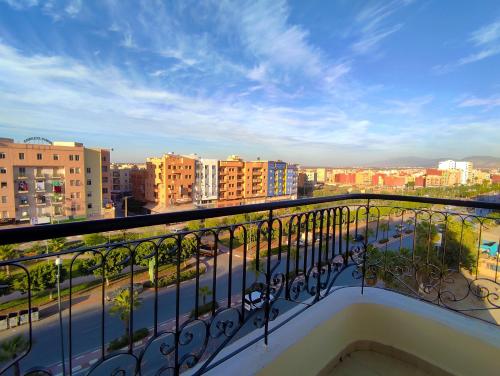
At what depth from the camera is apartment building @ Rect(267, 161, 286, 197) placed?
37312mm

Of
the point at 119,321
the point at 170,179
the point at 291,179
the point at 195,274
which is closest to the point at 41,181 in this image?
the point at 170,179

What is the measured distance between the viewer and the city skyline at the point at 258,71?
8633 mm

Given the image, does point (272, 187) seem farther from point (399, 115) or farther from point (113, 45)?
point (113, 45)

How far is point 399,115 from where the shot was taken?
19562 millimetres

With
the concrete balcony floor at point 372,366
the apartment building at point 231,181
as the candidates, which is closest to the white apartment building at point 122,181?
the apartment building at point 231,181

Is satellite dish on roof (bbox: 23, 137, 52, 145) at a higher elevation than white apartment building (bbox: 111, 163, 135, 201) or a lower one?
higher

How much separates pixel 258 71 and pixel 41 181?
18690 millimetres

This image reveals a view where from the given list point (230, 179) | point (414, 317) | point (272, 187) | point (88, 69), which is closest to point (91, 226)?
point (414, 317)

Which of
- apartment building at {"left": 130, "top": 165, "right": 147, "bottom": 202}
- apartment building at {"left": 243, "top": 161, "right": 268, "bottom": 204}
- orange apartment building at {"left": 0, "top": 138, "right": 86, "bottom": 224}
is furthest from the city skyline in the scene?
→ apartment building at {"left": 243, "top": 161, "right": 268, "bottom": 204}

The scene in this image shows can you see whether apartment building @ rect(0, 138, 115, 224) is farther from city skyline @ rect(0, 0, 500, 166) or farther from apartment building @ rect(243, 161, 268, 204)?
apartment building @ rect(243, 161, 268, 204)

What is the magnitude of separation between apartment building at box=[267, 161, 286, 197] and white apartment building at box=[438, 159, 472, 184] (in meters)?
23.4

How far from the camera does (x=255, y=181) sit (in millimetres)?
36438

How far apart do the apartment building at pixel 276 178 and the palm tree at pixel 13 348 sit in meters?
36.3

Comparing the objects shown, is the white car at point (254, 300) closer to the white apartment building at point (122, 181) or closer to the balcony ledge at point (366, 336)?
the balcony ledge at point (366, 336)
